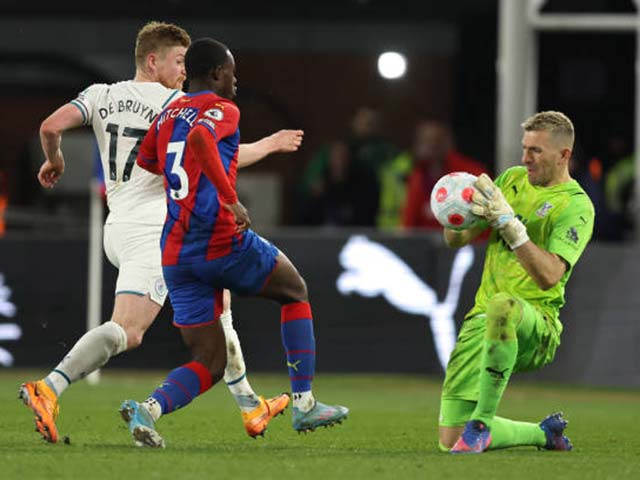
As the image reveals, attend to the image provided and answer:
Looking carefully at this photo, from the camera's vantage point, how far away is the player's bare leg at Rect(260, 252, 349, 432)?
772 cm

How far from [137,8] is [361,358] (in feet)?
26.8

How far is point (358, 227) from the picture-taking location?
51.2 feet

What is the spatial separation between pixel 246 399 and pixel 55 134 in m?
1.54

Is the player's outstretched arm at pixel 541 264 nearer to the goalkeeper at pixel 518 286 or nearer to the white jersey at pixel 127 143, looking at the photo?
the goalkeeper at pixel 518 286

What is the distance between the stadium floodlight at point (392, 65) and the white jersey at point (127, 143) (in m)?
12.8

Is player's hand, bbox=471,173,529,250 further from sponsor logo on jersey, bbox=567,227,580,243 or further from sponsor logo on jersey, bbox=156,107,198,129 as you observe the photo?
sponsor logo on jersey, bbox=156,107,198,129

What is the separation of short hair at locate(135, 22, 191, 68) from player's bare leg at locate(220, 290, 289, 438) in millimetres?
1284

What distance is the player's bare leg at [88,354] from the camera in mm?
7547

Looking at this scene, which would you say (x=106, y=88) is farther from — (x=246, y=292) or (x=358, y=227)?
(x=358, y=227)

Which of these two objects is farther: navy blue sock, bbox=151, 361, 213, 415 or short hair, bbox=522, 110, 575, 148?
short hair, bbox=522, 110, 575, 148

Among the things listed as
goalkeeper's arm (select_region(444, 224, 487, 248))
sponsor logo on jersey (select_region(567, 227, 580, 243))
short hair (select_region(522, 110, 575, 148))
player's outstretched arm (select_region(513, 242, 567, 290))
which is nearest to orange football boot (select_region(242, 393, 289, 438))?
goalkeeper's arm (select_region(444, 224, 487, 248))

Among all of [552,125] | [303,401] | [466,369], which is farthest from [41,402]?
[552,125]

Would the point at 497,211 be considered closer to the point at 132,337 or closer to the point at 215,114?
the point at 215,114

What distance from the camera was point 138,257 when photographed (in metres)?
8.15
